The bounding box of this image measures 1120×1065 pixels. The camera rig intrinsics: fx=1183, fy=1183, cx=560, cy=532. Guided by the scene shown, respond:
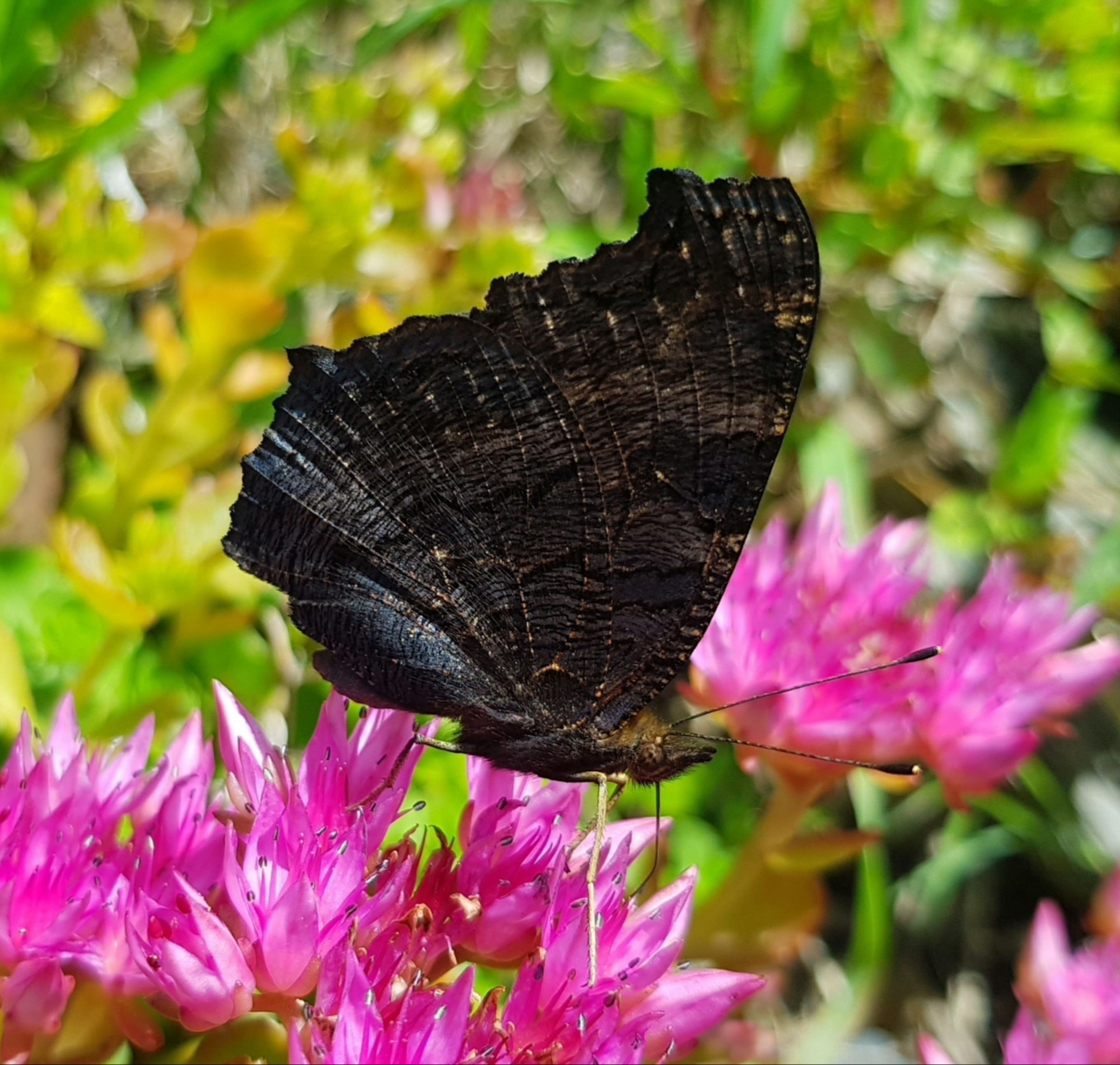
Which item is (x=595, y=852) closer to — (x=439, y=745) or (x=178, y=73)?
(x=439, y=745)

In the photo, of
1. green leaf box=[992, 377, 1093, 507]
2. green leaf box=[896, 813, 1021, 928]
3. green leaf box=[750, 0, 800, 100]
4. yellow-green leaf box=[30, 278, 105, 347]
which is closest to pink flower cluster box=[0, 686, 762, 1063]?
yellow-green leaf box=[30, 278, 105, 347]

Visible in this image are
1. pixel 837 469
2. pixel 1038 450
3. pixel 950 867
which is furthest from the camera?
pixel 1038 450

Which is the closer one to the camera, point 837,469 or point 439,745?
point 439,745

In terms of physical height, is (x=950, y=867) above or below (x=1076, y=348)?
below

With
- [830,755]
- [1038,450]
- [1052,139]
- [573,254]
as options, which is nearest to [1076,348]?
[1038,450]

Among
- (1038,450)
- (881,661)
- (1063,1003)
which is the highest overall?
(881,661)

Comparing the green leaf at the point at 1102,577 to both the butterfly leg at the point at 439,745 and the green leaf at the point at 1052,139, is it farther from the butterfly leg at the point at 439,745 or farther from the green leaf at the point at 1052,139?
the butterfly leg at the point at 439,745

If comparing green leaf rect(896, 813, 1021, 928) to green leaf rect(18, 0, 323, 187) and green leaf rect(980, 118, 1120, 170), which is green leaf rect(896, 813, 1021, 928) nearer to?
green leaf rect(980, 118, 1120, 170)
